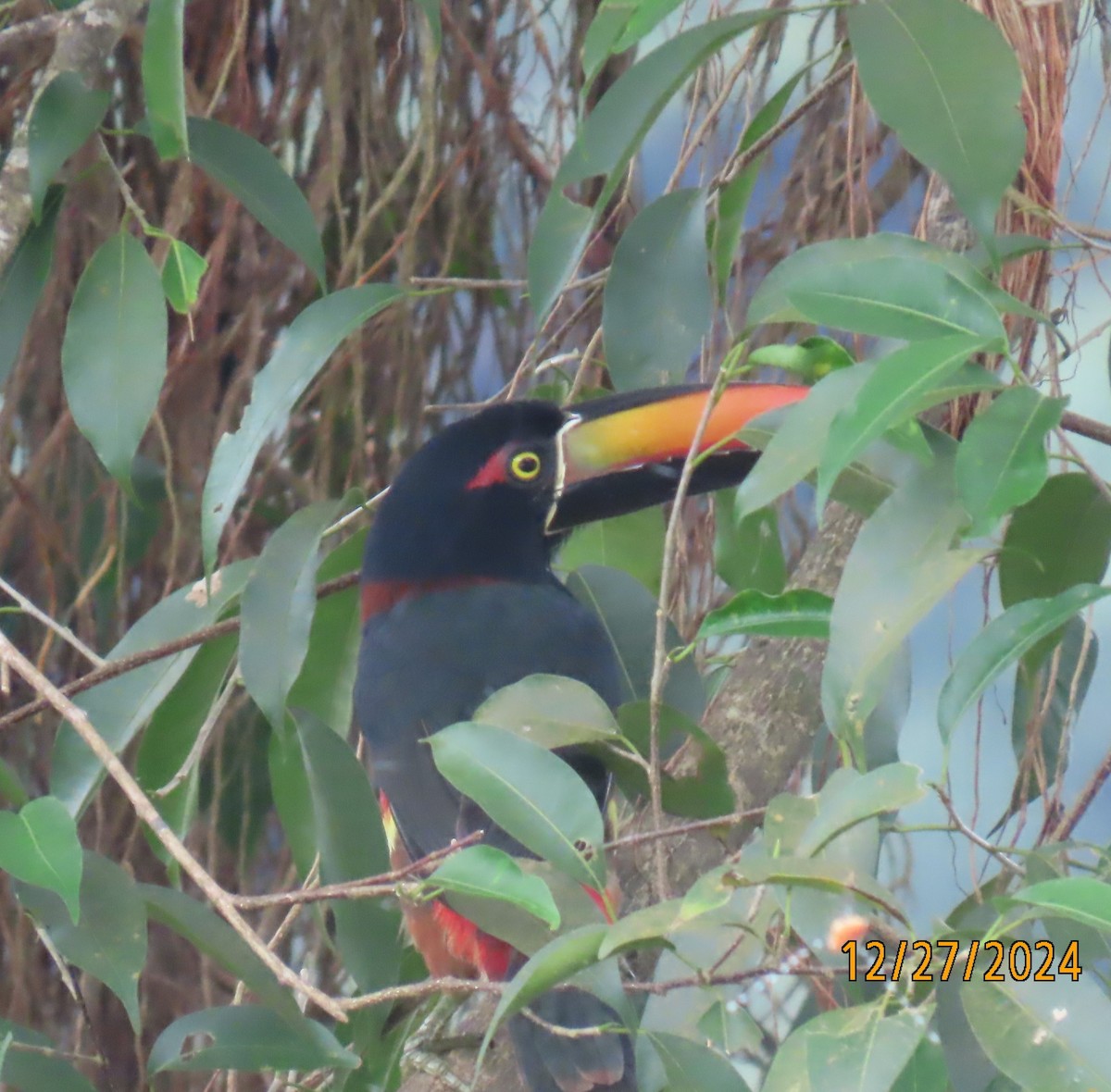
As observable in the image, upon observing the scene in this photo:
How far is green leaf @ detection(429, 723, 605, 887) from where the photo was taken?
911 mm

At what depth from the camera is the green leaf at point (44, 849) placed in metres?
0.92

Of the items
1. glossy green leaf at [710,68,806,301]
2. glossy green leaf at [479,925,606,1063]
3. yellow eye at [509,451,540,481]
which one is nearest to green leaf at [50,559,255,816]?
yellow eye at [509,451,540,481]

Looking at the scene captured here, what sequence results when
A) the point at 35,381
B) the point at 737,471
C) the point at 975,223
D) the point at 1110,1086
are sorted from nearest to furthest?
1. the point at 1110,1086
2. the point at 975,223
3. the point at 737,471
4. the point at 35,381

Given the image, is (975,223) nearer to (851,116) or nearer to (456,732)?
(456,732)

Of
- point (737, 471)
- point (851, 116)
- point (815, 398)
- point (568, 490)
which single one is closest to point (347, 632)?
point (568, 490)

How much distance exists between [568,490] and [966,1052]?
1.03 m

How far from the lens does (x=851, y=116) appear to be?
5.49 feet

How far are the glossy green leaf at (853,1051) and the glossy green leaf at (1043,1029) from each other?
0.13ft

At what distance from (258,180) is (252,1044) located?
0.81 m

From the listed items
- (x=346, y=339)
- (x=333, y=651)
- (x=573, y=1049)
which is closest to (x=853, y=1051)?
(x=573, y=1049)

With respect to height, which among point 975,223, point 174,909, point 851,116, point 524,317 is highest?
point 851,116

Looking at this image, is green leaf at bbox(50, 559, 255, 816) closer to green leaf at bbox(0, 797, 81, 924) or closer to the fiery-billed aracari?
the fiery-billed aracari

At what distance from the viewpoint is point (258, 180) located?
1.43m

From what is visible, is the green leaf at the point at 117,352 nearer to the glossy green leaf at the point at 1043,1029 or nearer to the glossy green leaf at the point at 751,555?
the glossy green leaf at the point at 751,555
